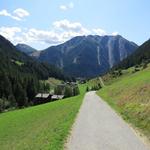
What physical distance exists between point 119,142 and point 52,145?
14.7 ft

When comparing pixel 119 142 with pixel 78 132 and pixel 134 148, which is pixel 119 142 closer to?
pixel 134 148

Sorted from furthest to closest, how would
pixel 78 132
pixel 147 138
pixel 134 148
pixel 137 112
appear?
pixel 137 112 < pixel 78 132 < pixel 147 138 < pixel 134 148

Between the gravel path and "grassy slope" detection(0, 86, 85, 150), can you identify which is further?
"grassy slope" detection(0, 86, 85, 150)

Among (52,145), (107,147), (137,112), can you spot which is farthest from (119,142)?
(137,112)

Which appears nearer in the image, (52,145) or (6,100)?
(52,145)

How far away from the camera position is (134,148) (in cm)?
1972

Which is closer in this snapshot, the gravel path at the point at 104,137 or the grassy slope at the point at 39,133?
the gravel path at the point at 104,137

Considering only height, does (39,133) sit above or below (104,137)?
A: below

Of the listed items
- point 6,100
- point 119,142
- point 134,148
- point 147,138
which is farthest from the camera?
point 6,100

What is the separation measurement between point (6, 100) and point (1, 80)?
865 inches

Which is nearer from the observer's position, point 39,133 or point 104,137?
point 104,137

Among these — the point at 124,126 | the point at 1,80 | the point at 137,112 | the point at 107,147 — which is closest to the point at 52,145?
the point at 107,147

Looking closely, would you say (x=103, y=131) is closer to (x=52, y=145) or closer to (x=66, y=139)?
(x=66, y=139)

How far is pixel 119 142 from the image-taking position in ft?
70.5
